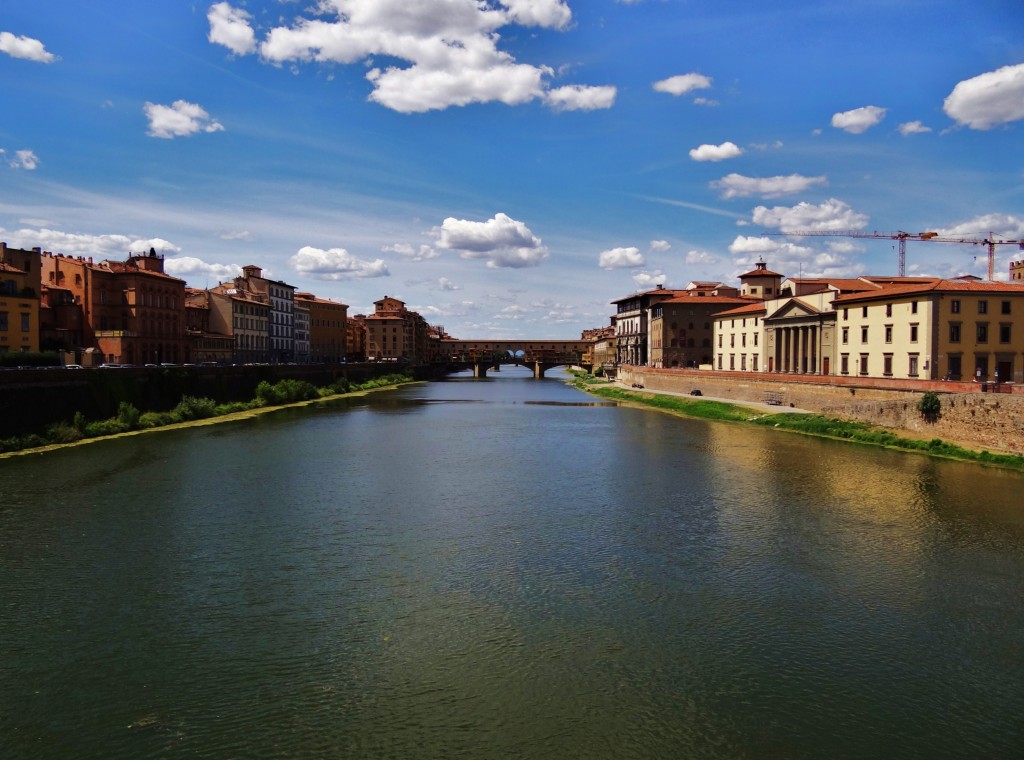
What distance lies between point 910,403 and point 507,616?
1432 inches

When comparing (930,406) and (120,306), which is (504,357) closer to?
(120,306)

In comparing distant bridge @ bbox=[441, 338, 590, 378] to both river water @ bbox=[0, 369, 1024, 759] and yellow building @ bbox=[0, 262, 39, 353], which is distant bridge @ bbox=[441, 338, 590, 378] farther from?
river water @ bbox=[0, 369, 1024, 759]

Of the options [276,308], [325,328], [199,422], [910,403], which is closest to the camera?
[910,403]

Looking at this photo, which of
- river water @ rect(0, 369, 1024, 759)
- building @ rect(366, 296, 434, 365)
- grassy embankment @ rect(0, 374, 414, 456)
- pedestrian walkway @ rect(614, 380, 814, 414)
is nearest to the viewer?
river water @ rect(0, 369, 1024, 759)

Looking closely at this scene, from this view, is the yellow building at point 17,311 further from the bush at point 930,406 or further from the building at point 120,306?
the bush at point 930,406

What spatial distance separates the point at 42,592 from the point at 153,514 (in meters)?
7.45

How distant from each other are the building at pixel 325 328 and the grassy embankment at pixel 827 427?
246ft

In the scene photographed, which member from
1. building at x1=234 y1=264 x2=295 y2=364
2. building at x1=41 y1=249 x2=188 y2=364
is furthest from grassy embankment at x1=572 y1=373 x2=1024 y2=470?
building at x1=234 y1=264 x2=295 y2=364

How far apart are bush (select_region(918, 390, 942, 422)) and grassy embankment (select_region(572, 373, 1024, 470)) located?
5.42 feet

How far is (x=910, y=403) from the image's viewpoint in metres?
42.8

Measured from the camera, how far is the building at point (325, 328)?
13338 centimetres

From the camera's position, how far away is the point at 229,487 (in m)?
29.2

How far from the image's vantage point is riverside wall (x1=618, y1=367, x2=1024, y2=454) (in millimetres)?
36531

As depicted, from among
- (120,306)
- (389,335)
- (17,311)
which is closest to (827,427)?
(17,311)
